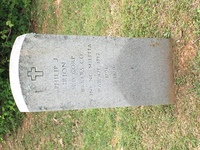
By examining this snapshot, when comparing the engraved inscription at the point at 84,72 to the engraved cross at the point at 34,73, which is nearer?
the engraved cross at the point at 34,73

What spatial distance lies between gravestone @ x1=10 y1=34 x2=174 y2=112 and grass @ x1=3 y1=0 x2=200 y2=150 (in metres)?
0.23

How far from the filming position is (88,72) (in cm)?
367

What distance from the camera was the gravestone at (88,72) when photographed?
11.1 ft

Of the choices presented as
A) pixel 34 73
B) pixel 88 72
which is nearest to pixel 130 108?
pixel 88 72

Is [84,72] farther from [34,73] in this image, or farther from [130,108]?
[130,108]

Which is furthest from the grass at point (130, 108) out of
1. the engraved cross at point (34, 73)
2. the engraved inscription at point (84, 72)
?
the engraved cross at point (34, 73)

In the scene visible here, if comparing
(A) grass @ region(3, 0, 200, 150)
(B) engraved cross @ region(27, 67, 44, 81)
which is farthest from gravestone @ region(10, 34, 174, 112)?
(A) grass @ region(3, 0, 200, 150)

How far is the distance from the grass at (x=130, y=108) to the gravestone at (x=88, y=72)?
226mm

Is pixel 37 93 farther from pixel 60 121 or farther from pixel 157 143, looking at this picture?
pixel 60 121

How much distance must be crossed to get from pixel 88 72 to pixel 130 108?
1505 mm

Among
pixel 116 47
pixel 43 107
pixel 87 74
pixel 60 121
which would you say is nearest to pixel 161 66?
pixel 116 47

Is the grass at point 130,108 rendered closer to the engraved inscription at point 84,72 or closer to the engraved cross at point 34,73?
the engraved inscription at point 84,72

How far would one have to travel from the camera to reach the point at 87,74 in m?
3.66

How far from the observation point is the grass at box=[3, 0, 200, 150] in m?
4.02
